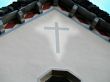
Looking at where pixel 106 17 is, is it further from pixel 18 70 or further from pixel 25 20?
pixel 18 70

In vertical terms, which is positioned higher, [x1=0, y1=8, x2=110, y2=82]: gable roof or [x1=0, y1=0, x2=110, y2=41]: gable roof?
[x1=0, y1=0, x2=110, y2=41]: gable roof

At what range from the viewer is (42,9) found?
37.1 feet

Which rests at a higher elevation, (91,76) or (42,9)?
(42,9)

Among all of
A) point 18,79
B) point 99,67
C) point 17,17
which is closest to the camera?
point 18,79

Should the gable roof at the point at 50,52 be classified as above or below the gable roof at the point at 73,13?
below

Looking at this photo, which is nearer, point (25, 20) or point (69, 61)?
point (69, 61)

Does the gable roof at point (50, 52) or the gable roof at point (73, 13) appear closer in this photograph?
the gable roof at point (50, 52)

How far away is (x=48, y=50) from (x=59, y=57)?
33 cm

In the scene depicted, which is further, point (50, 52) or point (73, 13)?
point (73, 13)

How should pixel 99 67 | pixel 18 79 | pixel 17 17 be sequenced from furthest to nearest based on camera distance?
1. pixel 17 17
2. pixel 99 67
3. pixel 18 79

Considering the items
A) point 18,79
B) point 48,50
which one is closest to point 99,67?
point 48,50

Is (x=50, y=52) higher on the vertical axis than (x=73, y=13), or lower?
lower

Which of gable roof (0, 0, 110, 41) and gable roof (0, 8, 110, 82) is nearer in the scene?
gable roof (0, 8, 110, 82)

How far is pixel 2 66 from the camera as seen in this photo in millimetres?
9398
